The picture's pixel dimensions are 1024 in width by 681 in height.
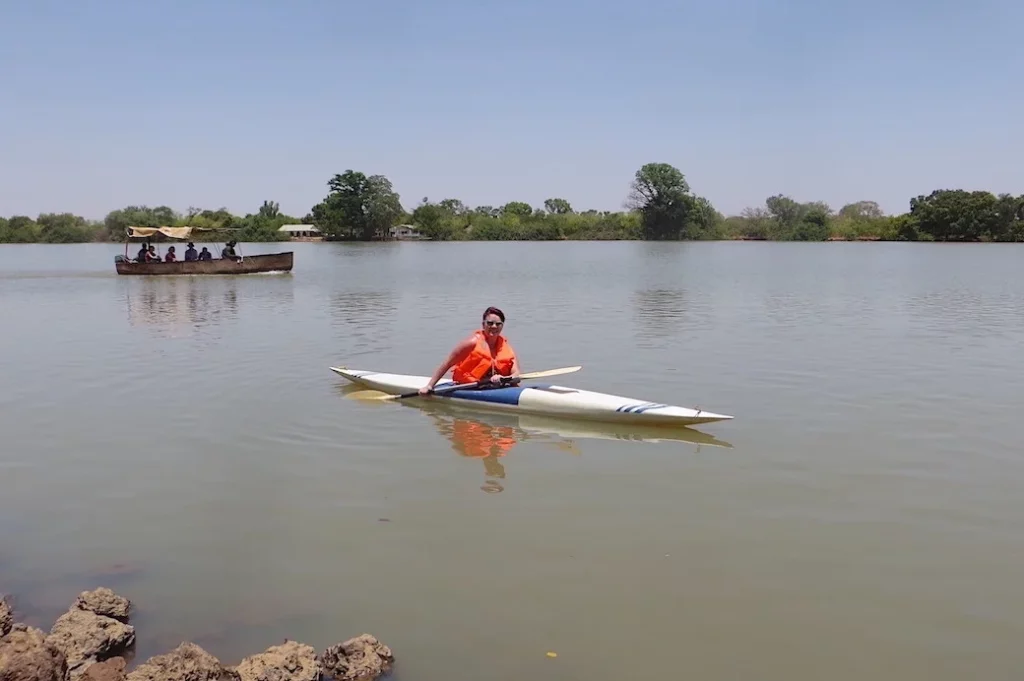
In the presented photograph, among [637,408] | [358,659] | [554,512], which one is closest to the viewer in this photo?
[358,659]

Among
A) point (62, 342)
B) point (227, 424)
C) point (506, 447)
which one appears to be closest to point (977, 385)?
point (506, 447)

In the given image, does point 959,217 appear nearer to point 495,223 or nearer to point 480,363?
point 495,223

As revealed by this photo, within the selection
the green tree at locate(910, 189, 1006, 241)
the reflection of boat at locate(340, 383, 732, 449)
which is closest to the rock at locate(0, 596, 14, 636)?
the reflection of boat at locate(340, 383, 732, 449)

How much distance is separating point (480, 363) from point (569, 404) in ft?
4.91

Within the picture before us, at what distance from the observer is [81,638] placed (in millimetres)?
4637

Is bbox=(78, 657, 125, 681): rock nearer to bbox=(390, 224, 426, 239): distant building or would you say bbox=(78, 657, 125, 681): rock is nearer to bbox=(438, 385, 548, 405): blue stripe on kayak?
bbox=(438, 385, 548, 405): blue stripe on kayak

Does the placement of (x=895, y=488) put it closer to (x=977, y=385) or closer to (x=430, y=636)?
(x=430, y=636)

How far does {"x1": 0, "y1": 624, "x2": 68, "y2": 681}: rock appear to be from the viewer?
3.98 m

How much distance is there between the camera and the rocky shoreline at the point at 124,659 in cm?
412

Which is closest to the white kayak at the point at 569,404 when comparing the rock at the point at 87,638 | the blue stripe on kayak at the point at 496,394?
the blue stripe on kayak at the point at 496,394

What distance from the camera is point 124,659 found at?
185 inches

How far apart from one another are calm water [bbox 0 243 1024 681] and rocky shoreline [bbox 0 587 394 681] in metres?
0.27

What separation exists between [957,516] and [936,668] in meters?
2.44

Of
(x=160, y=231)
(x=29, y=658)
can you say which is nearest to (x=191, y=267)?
(x=160, y=231)
